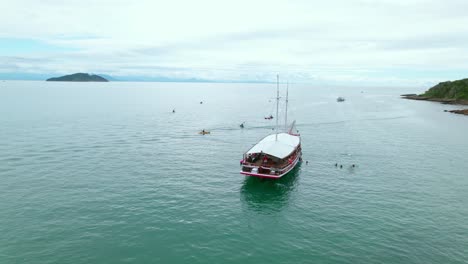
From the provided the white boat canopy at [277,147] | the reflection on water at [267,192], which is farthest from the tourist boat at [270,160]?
the reflection on water at [267,192]

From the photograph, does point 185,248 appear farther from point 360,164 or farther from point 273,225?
point 360,164

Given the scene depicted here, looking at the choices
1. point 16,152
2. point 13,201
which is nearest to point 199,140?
point 16,152

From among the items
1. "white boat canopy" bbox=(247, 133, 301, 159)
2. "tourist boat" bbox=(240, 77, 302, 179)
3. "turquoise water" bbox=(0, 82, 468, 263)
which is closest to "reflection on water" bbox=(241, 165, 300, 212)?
"turquoise water" bbox=(0, 82, 468, 263)

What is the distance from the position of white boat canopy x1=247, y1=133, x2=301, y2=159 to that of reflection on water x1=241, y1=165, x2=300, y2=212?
479 cm

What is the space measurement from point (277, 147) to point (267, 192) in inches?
497

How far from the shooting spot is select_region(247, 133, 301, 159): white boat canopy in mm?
60281

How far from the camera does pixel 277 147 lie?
63.6 metres

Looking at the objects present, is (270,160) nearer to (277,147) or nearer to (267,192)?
(277,147)

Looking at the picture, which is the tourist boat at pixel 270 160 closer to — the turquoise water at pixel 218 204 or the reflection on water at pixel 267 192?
the reflection on water at pixel 267 192

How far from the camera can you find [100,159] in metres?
69.5

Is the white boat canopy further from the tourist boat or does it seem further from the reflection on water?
the reflection on water

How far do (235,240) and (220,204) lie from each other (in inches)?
413

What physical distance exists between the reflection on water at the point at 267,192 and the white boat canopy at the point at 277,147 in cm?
479

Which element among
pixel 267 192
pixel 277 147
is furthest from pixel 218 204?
pixel 277 147
